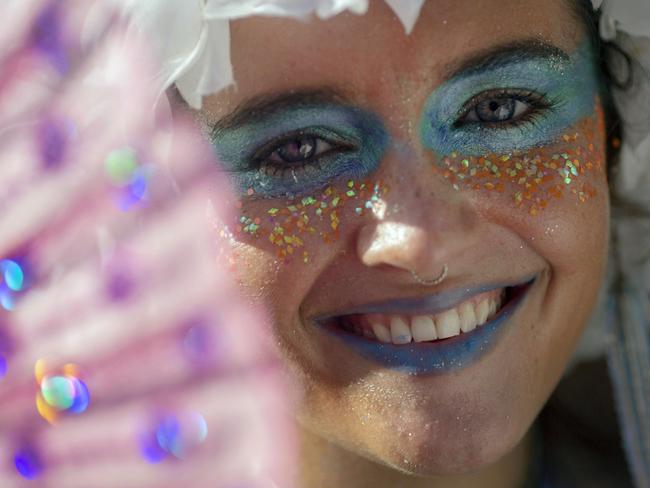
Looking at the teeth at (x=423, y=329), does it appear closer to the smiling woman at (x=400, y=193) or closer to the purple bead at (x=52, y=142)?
the smiling woman at (x=400, y=193)

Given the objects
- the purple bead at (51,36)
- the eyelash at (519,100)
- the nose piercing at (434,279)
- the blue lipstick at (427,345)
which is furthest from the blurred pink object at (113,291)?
the eyelash at (519,100)

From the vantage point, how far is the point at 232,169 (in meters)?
1.22

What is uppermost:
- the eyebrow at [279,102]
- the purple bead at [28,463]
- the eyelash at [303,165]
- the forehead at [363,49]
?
the forehead at [363,49]

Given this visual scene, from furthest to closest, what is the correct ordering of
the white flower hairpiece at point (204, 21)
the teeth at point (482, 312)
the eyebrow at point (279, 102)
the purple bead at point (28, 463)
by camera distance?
the purple bead at point (28, 463)
the teeth at point (482, 312)
the eyebrow at point (279, 102)
the white flower hairpiece at point (204, 21)

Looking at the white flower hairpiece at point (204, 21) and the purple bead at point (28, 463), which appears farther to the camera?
the purple bead at point (28, 463)

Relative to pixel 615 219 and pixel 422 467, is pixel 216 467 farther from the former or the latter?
pixel 615 219

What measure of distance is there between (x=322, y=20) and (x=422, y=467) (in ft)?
1.96

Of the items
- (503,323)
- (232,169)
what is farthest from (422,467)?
(232,169)

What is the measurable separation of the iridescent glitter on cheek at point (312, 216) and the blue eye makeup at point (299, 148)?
2cm

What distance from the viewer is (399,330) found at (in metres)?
1.24

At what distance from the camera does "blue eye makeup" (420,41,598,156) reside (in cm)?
119

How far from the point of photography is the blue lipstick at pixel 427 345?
1.22 metres

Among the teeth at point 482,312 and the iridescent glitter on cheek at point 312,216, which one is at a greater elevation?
the iridescent glitter on cheek at point 312,216

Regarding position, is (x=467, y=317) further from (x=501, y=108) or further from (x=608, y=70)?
(x=608, y=70)
